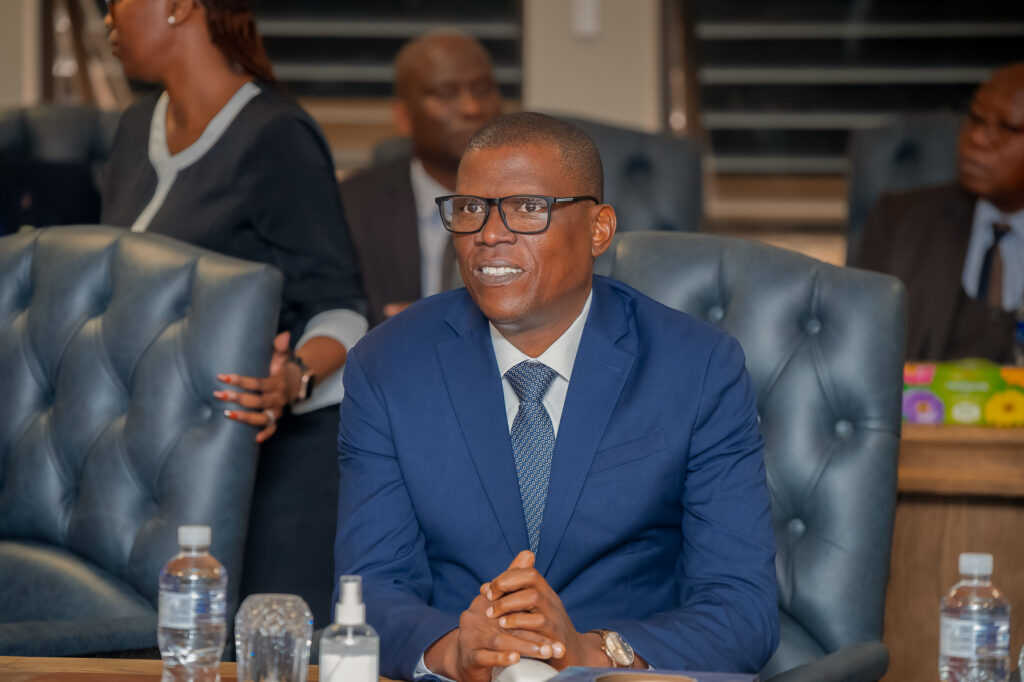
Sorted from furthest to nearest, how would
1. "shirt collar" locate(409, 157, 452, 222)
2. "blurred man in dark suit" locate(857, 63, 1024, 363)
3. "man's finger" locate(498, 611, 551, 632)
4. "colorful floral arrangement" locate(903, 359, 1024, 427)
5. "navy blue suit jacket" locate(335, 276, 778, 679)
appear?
"shirt collar" locate(409, 157, 452, 222)
"blurred man in dark suit" locate(857, 63, 1024, 363)
"colorful floral arrangement" locate(903, 359, 1024, 427)
"navy blue suit jacket" locate(335, 276, 778, 679)
"man's finger" locate(498, 611, 551, 632)

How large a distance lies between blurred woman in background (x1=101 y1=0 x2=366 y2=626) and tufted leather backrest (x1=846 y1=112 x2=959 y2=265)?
1.89m

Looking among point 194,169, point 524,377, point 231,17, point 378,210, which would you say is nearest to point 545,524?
point 524,377

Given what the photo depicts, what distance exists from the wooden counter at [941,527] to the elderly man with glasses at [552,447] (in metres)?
0.72

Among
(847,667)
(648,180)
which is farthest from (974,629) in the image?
(648,180)

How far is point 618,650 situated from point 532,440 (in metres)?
0.30

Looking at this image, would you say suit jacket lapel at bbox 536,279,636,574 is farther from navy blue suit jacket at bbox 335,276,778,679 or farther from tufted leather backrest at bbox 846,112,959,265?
tufted leather backrest at bbox 846,112,959,265

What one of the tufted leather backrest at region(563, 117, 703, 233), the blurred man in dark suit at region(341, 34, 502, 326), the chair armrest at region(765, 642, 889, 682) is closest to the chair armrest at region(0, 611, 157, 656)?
the chair armrest at region(765, 642, 889, 682)

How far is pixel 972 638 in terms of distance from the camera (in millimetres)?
1280

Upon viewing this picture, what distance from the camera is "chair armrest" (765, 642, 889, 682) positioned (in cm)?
151

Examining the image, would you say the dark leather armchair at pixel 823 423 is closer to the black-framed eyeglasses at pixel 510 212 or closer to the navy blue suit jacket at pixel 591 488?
the navy blue suit jacket at pixel 591 488

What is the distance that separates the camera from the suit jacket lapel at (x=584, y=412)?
158cm

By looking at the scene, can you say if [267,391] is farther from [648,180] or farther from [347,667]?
[648,180]

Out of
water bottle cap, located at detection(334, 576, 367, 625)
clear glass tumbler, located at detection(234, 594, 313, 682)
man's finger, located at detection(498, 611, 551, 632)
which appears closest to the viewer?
water bottle cap, located at detection(334, 576, 367, 625)

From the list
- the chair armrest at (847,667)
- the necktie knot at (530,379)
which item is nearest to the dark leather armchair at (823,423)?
the chair armrest at (847,667)
